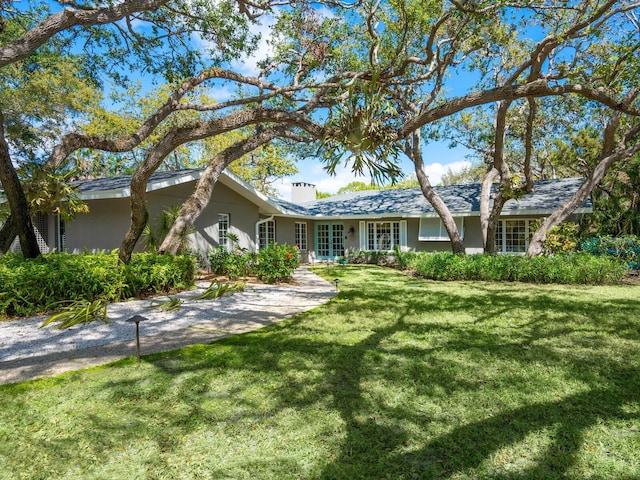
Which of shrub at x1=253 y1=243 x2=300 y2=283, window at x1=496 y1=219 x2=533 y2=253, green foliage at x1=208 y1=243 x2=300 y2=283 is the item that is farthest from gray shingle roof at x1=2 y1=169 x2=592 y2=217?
shrub at x1=253 y1=243 x2=300 y2=283

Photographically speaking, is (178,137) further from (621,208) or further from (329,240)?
(621,208)

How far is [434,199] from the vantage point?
1472cm

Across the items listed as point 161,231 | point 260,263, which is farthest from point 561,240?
point 161,231

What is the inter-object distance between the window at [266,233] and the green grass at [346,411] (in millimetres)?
11462

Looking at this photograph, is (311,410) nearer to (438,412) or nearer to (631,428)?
(438,412)

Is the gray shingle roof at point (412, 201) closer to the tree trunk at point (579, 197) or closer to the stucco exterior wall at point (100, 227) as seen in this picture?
the stucco exterior wall at point (100, 227)

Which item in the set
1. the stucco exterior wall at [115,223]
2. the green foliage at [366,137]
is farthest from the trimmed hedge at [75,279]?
the green foliage at [366,137]

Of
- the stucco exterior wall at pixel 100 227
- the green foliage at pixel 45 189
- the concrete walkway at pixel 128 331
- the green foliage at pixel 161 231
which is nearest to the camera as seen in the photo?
the concrete walkway at pixel 128 331

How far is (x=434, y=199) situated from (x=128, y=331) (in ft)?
39.5

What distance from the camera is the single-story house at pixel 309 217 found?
1177 centimetres

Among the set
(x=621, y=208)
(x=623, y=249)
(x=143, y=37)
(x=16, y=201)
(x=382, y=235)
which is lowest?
(x=623, y=249)

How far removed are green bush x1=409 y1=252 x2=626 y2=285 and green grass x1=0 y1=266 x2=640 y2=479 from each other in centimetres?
614

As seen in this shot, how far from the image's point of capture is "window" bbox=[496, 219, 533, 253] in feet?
54.2

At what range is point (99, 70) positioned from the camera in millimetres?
10602
